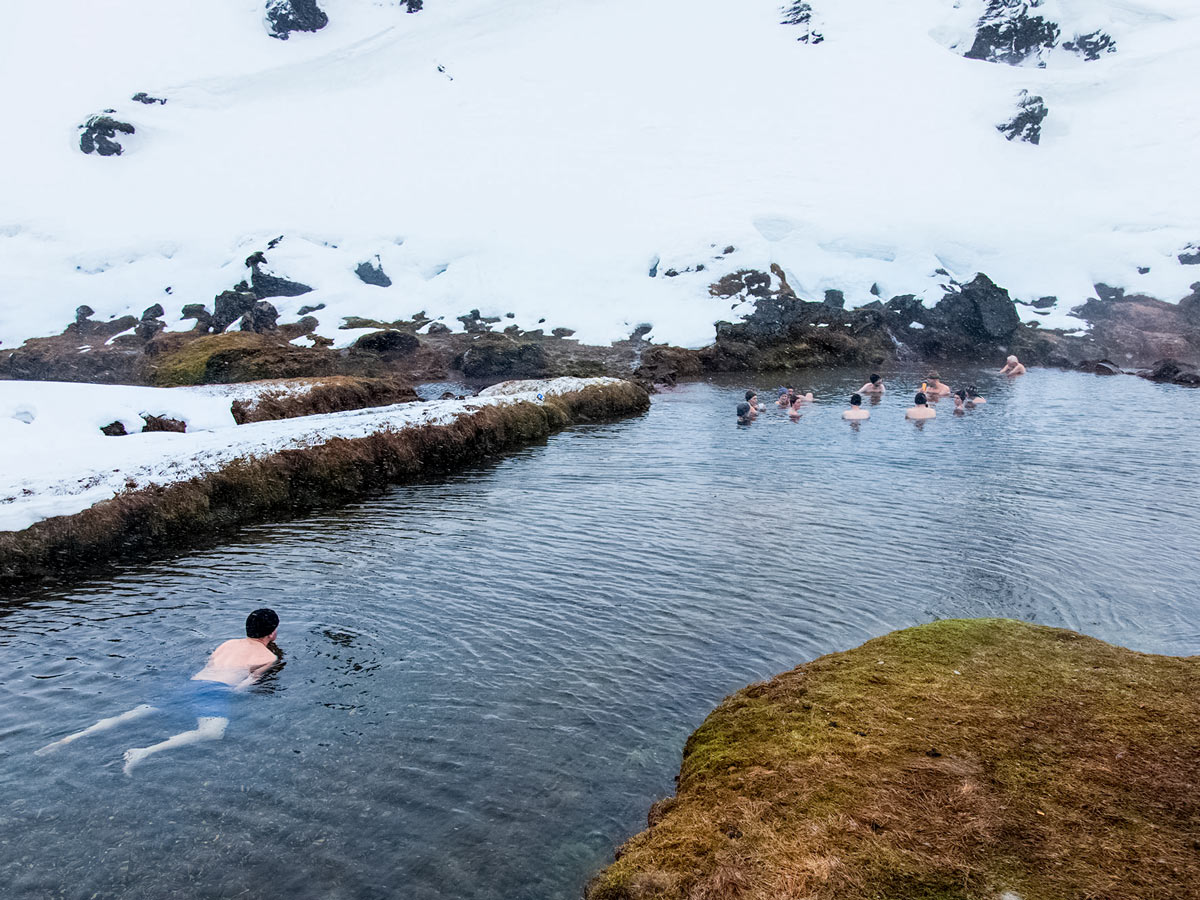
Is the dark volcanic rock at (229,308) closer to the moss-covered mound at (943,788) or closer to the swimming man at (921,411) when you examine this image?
the swimming man at (921,411)

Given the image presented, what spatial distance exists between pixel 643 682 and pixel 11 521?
15.6 meters

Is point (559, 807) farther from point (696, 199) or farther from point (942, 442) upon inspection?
point (696, 199)

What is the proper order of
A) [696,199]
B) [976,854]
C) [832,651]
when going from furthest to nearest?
1. [696,199]
2. [832,651]
3. [976,854]

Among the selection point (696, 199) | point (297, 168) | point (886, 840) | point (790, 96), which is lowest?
point (886, 840)

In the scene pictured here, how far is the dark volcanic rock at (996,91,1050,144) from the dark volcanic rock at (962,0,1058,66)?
112ft

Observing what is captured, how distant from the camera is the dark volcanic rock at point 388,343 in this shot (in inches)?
2288

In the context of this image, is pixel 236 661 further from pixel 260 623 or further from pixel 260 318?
pixel 260 318

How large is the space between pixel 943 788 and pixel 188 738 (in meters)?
9.57

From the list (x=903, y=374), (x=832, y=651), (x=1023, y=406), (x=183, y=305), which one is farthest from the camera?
(x=183, y=305)

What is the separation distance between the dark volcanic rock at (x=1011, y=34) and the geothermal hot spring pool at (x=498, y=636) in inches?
5718

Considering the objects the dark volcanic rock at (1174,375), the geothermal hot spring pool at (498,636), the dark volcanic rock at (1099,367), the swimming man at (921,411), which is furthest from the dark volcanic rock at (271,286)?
the dark volcanic rock at (1174,375)

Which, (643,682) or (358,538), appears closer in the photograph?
(643,682)

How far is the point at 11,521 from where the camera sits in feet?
54.4

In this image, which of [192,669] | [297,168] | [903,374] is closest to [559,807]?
[192,669]
